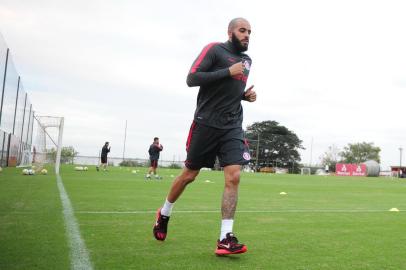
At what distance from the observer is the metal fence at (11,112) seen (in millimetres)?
16656

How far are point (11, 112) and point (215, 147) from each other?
58.5 ft

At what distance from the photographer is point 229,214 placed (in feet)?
13.2

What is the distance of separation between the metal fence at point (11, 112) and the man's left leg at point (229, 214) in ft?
40.4

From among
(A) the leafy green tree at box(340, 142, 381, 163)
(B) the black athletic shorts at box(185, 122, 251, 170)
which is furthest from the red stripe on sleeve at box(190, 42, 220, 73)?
(A) the leafy green tree at box(340, 142, 381, 163)

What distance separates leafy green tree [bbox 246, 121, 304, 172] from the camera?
106 metres

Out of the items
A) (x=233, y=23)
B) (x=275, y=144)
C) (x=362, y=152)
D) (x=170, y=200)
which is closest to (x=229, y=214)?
(x=170, y=200)

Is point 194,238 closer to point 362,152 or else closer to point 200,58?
point 200,58

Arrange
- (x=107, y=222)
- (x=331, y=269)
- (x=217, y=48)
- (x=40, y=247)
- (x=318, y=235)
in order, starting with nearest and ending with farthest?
(x=331, y=269) < (x=40, y=247) < (x=217, y=48) < (x=318, y=235) < (x=107, y=222)

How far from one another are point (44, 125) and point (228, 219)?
21.5 meters

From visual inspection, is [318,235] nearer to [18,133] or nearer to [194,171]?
[194,171]

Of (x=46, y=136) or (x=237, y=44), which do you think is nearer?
(x=237, y=44)

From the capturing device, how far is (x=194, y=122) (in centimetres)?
438

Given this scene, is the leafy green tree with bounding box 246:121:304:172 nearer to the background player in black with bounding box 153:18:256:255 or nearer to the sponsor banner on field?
the sponsor banner on field

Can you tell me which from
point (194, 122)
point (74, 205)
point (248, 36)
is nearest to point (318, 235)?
point (194, 122)
